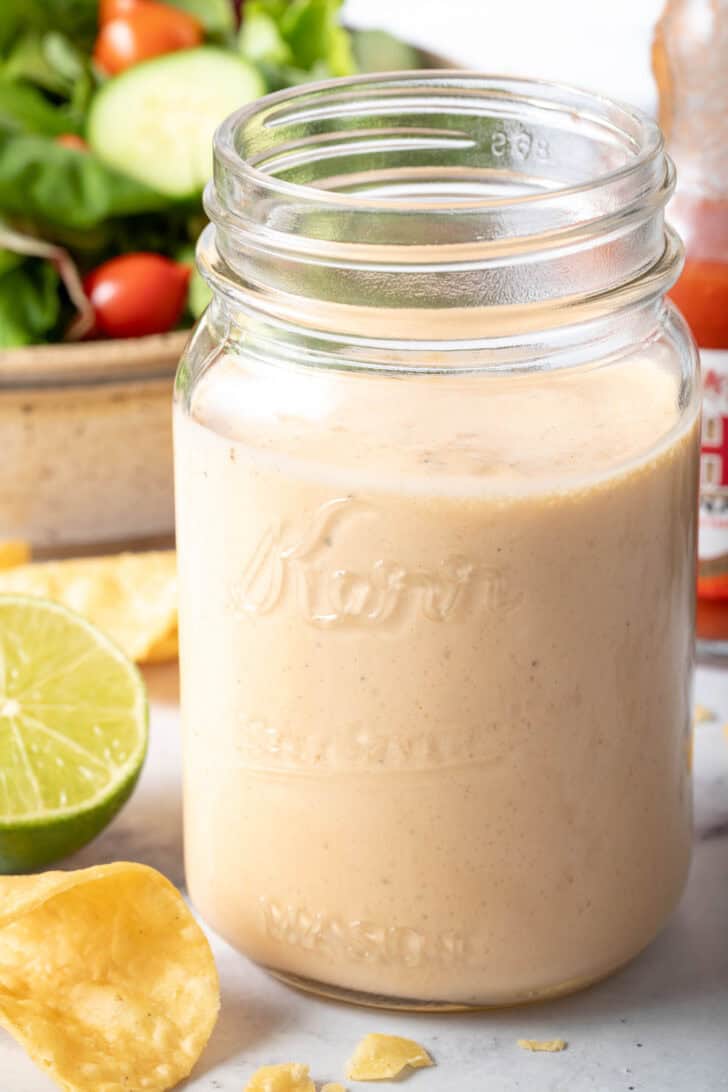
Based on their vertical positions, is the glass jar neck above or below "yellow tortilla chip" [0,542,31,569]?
above

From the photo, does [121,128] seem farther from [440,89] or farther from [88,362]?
[440,89]

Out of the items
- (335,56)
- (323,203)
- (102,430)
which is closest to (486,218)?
(323,203)

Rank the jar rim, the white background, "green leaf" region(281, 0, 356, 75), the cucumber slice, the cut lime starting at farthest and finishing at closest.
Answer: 1. "green leaf" region(281, 0, 356, 75)
2. the white background
3. the cucumber slice
4. the cut lime
5. the jar rim

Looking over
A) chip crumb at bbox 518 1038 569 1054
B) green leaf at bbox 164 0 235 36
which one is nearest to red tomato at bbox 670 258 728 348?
chip crumb at bbox 518 1038 569 1054

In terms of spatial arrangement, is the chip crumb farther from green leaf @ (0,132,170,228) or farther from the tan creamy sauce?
green leaf @ (0,132,170,228)

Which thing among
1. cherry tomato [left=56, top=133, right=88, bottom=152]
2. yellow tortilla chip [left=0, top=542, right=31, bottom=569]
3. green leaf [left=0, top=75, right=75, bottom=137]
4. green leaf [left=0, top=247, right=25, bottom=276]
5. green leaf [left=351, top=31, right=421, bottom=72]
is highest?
green leaf [left=351, top=31, right=421, bottom=72]

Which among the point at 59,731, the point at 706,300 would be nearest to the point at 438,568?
the point at 59,731
